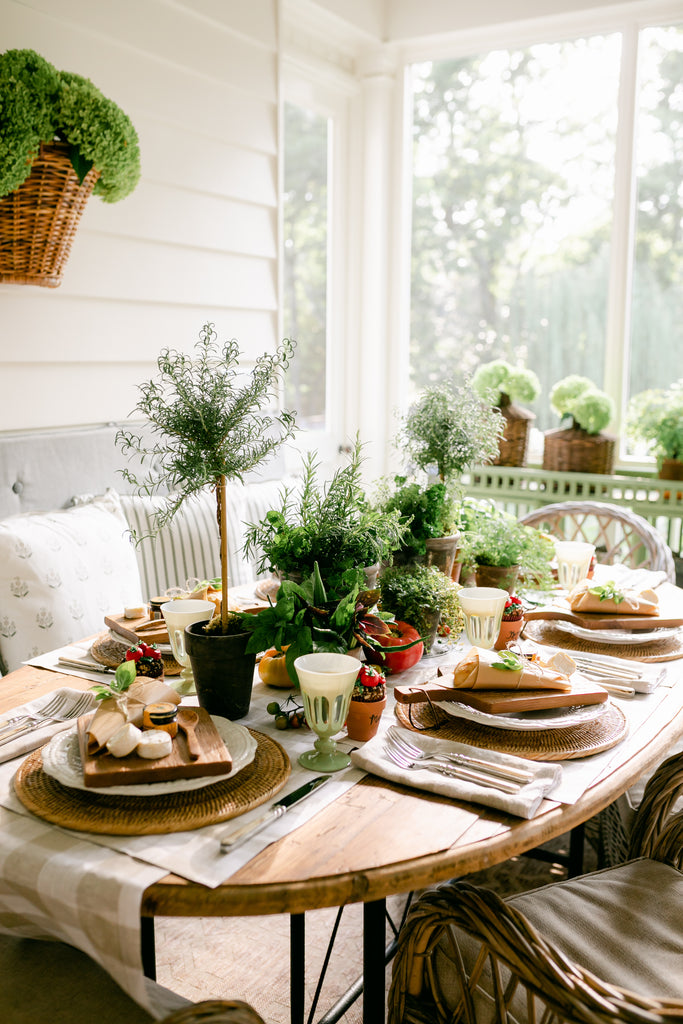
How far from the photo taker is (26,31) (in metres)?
2.41

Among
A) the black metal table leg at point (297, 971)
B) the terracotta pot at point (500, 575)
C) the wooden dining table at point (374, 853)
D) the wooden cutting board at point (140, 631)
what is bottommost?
the black metal table leg at point (297, 971)

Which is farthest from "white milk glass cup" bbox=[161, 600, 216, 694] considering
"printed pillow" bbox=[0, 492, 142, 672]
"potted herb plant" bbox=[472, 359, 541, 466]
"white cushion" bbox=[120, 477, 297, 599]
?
"potted herb plant" bbox=[472, 359, 541, 466]

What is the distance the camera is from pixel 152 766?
113cm

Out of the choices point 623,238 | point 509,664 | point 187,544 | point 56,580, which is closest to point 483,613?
point 509,664

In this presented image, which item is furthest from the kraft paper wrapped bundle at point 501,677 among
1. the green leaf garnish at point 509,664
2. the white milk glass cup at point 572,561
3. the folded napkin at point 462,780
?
the white milk glass cup at point 572,561

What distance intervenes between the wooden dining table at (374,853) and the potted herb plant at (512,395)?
259 centimetres

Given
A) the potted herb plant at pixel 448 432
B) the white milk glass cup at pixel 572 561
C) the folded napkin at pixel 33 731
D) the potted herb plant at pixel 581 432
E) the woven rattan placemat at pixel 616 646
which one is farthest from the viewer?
the potted herb plant at pixel 581 432

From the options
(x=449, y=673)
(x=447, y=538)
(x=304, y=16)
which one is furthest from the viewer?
(x=304, y=16)

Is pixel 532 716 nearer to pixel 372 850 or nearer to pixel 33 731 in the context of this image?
pixel 372 850

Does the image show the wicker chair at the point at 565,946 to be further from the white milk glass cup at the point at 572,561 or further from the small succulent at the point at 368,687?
the white milk glass cup at the point at 572,561

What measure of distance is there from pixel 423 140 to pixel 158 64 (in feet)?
5.10

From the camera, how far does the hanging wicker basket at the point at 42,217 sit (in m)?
2.14

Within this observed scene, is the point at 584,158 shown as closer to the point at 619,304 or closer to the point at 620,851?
the point at 619,304

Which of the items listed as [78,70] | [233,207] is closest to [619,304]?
[233,207]
